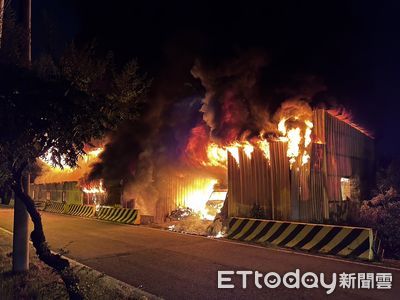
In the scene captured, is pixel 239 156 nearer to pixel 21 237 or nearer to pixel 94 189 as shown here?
pixel 21 237

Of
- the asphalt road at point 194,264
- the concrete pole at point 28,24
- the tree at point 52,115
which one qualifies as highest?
the concrete pole at point 28,24

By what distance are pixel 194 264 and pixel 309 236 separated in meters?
4.28

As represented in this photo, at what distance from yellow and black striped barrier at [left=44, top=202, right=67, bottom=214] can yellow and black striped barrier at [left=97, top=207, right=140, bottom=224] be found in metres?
6.33

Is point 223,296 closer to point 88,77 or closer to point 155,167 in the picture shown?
point 88,77

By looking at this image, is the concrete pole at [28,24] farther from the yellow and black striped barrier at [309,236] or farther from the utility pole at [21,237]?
the yellow and black striped barrier at [309,236]

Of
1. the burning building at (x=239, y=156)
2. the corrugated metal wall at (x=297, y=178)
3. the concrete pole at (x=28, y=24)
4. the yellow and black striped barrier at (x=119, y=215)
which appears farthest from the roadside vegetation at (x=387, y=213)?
the yellow and black striped barrier at (x=119, y=215)

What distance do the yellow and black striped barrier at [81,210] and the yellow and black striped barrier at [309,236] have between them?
12979mm

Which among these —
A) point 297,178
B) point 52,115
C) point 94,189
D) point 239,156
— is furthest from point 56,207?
point 52,115

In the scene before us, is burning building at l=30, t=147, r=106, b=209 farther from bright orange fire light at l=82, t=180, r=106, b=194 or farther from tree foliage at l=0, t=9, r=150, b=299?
tree foliage at l=0, t=9, r=150, b=299

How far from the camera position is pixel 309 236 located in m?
12.0

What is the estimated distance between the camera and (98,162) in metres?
24.9

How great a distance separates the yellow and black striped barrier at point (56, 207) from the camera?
94.1 feet

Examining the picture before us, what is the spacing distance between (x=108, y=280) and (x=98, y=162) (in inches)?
698

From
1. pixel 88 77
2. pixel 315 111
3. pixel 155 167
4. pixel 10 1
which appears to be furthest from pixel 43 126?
pixel 155 167
